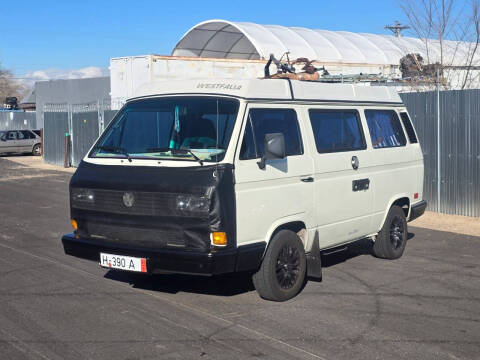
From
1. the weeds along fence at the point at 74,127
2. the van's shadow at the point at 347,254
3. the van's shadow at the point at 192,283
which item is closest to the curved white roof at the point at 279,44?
the weeds along fence at the point at 74,127

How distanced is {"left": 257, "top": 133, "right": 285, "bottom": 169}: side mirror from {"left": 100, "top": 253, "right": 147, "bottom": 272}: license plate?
1.52 metres

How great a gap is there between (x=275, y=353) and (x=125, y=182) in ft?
7.61

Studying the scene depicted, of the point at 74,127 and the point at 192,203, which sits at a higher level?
the point at 74,127

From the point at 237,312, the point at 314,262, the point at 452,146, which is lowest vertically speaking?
the point at 237,312

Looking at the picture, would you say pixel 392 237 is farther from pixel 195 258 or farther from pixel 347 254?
pixel 195 258

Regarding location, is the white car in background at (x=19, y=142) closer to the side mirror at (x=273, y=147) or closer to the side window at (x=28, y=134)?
the side window at (x=28, y=134)

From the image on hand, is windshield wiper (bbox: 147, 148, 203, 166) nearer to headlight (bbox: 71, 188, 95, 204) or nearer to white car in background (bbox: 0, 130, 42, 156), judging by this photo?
headlight (bbox: 71, 188, 95, 204)

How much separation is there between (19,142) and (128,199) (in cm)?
3002

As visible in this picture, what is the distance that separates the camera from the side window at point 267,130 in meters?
6.61

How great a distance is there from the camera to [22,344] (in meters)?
5.51

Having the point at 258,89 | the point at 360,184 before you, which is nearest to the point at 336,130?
the point at 360,184

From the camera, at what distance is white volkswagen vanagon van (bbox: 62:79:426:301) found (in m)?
6.21

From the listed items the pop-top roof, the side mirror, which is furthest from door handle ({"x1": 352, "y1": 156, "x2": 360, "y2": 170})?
the side mirror

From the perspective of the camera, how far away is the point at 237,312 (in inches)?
254
